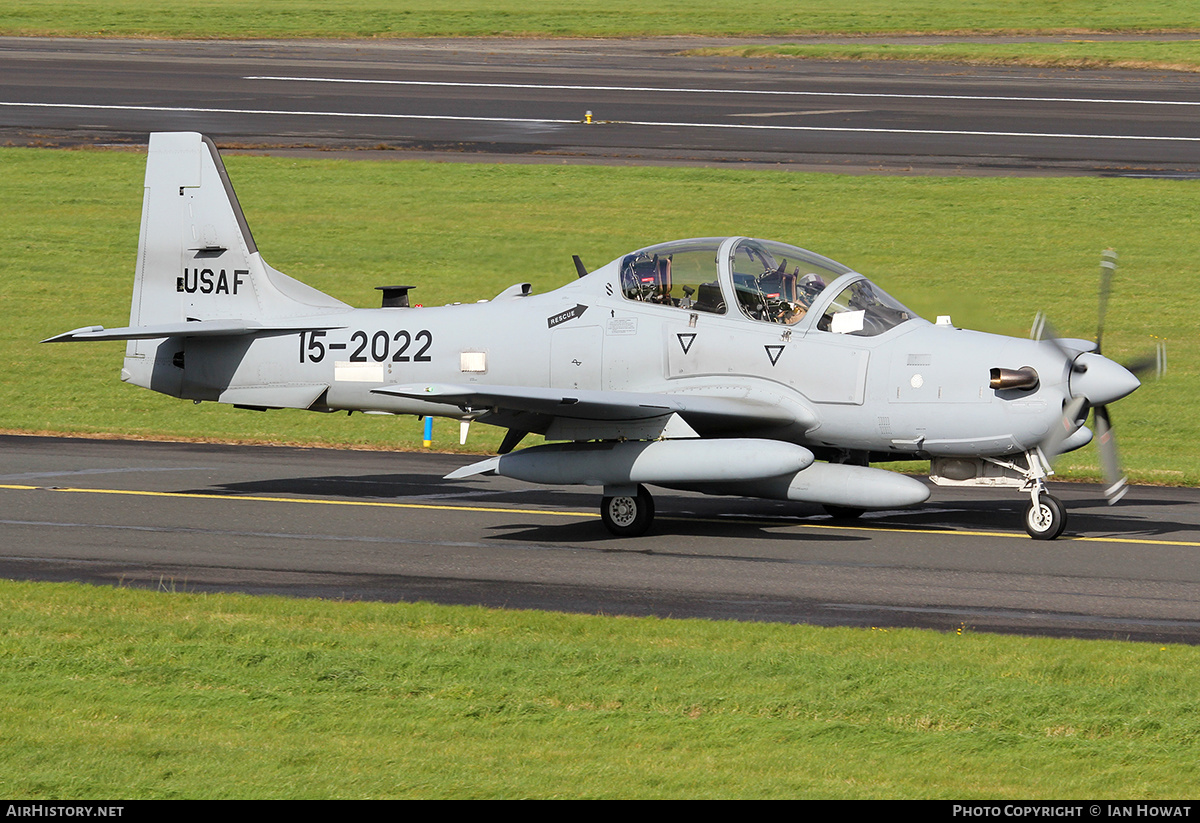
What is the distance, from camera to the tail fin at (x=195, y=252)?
719 inches

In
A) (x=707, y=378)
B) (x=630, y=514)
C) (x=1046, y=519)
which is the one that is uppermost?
(x=707, y=378)

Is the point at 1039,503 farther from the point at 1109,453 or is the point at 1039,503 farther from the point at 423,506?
the point at 423,506

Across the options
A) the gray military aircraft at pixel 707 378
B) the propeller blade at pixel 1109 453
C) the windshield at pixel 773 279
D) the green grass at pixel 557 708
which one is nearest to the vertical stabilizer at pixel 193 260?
the gray military aircraft at pixel 707 378

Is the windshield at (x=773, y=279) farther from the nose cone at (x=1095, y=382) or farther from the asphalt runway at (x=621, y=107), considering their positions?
the asphalt runway at (x=621, y=107)

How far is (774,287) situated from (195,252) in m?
6.94

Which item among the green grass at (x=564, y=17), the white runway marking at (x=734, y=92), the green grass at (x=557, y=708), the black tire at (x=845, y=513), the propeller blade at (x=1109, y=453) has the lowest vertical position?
the green grass at (x=557, y=708)

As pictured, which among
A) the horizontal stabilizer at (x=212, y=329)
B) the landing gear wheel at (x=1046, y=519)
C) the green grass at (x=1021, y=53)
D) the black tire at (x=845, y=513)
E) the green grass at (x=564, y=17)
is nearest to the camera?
the landing gear wheel at (x=1046, y=519)

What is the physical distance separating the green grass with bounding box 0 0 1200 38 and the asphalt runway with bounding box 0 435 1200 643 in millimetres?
42681

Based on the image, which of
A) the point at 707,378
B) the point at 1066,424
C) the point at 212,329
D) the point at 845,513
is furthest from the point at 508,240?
the point at 1066,424

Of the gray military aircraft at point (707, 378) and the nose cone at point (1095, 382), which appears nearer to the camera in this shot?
the nose cone at point (1095, 382)

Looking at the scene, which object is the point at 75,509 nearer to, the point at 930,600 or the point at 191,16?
the point at 930,600

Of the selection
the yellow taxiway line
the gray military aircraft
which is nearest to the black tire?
the gray military aircraft

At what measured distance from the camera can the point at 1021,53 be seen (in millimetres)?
50656

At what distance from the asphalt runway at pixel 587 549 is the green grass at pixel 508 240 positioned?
12.8 ft
